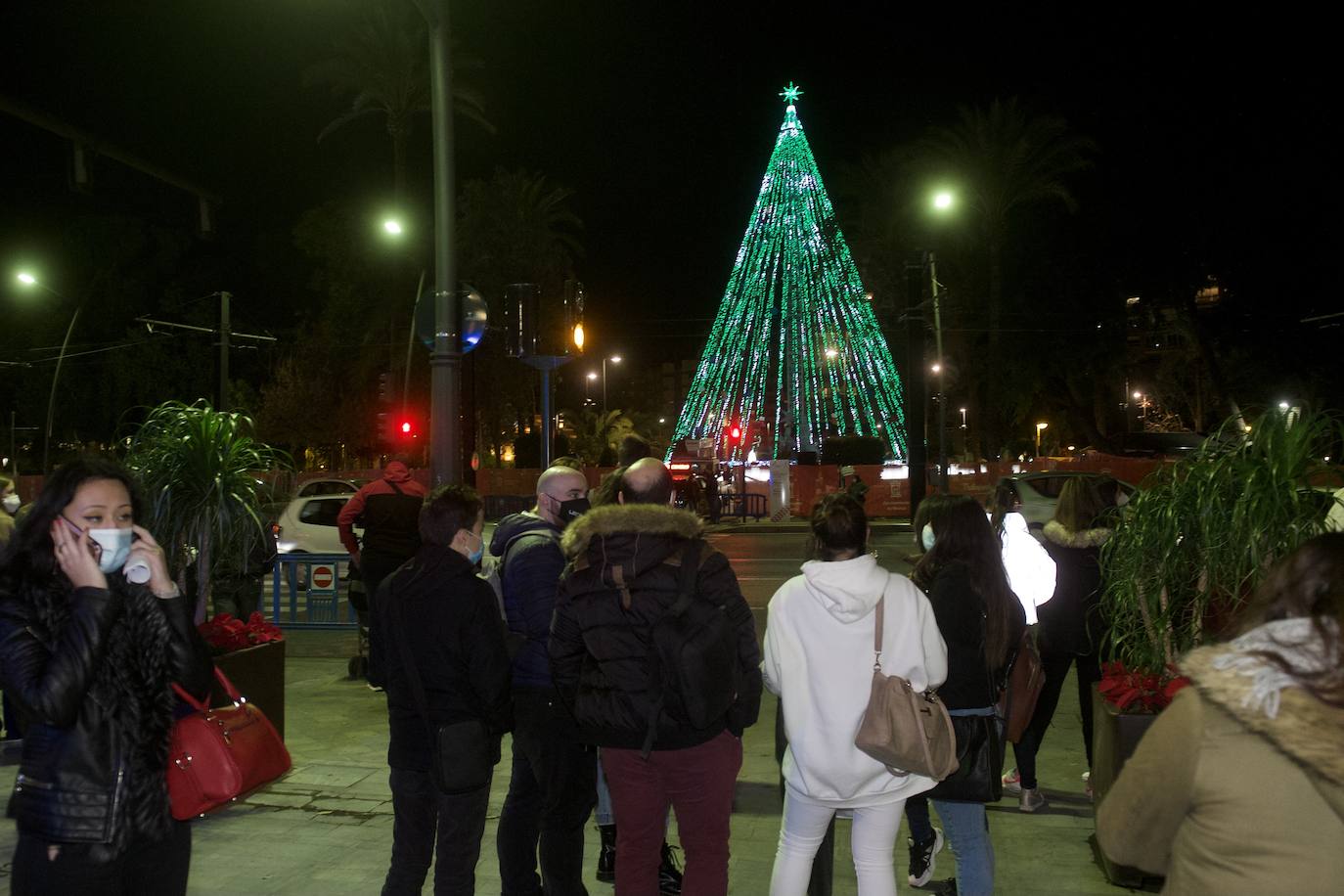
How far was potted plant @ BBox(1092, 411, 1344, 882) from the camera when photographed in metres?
5.02

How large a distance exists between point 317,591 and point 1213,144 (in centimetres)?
3043

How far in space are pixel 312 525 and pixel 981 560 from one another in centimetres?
1453

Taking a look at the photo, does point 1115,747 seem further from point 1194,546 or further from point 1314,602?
point 1314,602

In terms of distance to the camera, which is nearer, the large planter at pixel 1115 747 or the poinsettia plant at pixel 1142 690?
the large planter at pixel 1115 747

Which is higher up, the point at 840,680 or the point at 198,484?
the point at 198,484

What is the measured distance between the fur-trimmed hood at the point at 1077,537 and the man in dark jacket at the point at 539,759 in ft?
10.2

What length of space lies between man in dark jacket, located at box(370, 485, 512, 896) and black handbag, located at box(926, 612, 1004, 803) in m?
1.71

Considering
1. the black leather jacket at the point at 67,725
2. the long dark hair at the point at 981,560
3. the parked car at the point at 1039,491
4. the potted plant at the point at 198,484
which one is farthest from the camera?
the parked car at the point at 1039,491

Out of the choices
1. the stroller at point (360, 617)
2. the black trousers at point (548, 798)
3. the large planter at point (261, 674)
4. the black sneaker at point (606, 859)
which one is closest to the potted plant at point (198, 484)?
the large planter at point (261, 674)

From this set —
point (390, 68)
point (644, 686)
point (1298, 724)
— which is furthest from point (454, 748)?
point (390, 68)

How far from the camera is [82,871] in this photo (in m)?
3.04

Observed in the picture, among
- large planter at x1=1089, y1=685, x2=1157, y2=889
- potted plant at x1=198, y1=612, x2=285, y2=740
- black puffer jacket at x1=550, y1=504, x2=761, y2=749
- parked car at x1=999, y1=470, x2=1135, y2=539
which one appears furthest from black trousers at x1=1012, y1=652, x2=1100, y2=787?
parked car at x1=999, y1=470, x2=1135, y2=539

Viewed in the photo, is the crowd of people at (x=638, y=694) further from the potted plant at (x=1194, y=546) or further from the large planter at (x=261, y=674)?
the large planter at (x=261, y=674)

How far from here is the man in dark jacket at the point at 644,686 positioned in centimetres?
401
